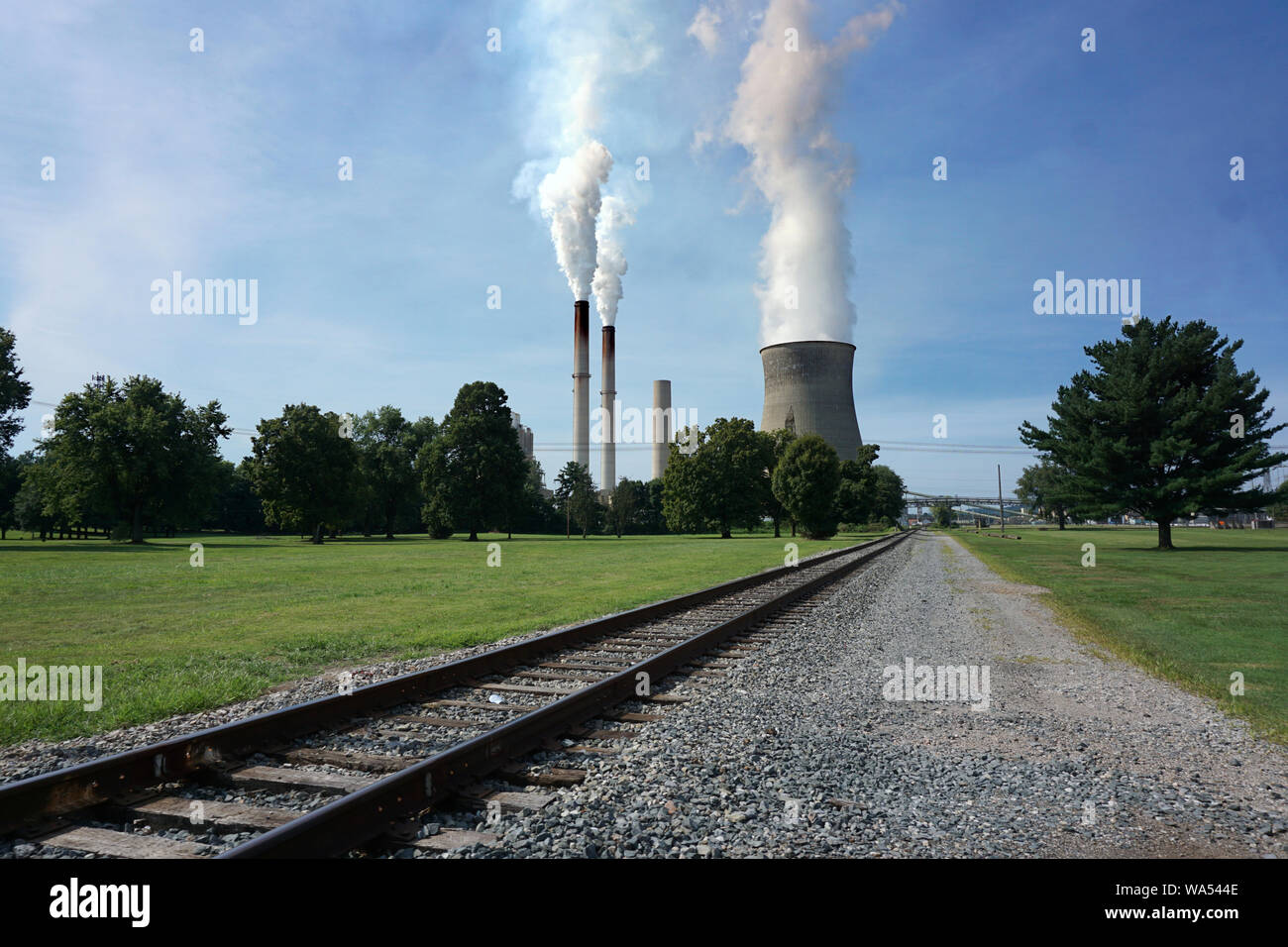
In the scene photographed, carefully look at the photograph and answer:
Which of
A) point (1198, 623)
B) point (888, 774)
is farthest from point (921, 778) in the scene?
point (1198, 623)

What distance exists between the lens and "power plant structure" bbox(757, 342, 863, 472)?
170 feet

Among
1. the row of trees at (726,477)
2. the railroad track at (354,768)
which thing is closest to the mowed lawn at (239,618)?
the railroad track at (354,768)

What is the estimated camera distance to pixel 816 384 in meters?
51.8

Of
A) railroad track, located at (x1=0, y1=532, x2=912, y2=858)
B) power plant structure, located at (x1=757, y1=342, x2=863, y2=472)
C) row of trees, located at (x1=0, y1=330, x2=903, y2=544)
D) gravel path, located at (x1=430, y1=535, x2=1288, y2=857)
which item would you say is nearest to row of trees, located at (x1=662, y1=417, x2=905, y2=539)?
row of trees, located at (x1=0, y1=330, x2=903, y2=544)

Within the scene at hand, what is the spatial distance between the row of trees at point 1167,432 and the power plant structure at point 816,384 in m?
16.5

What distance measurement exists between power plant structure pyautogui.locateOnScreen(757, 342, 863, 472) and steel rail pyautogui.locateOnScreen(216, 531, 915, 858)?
48396mm

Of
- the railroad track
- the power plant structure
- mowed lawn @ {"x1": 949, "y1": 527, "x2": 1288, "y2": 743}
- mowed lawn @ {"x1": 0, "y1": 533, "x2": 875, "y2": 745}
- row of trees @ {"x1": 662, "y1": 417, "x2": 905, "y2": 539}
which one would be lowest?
mowed lawn @ {"x1": 949, "y1": 527, "x2": 1288, "y2": 743}

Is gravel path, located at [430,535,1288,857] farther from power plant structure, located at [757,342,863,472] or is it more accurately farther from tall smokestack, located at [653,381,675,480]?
tall smokestack, located at [653,381,675,480]

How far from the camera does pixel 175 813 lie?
132 inches

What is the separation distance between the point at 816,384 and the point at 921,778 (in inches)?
1959

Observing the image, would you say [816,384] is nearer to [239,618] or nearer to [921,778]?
[239,618]

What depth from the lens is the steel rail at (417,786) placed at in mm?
2740

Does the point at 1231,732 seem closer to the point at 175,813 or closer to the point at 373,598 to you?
the point at 175,813
